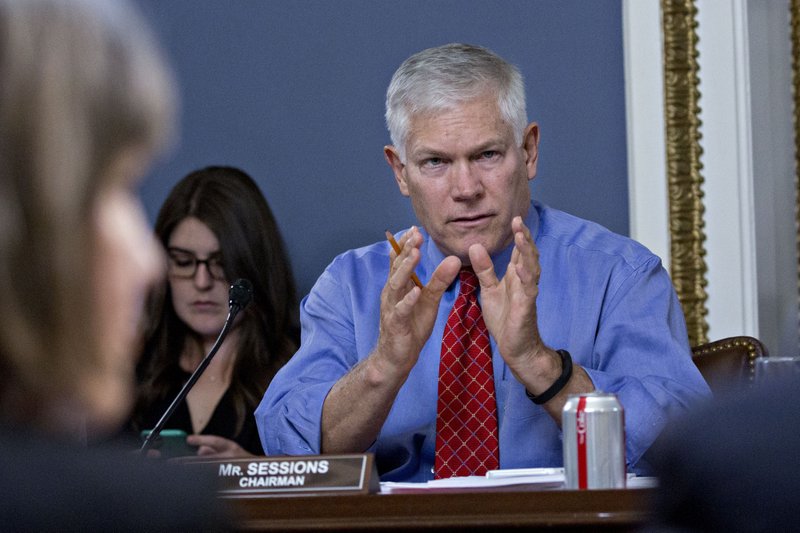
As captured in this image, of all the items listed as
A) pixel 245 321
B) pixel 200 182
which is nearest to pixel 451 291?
pixel 245 321

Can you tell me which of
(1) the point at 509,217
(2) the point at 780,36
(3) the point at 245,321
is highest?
(2) the point at 780,36

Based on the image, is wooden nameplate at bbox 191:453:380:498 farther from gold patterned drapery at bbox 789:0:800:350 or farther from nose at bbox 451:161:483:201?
gold patterned drapery at bbox 789:0:800:350

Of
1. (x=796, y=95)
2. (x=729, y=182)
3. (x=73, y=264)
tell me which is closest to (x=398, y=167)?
(x=729, y=182)

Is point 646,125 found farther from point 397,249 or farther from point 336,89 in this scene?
point 397,249

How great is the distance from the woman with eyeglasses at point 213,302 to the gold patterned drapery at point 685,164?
3.12ft

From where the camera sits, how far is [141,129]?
0.65m

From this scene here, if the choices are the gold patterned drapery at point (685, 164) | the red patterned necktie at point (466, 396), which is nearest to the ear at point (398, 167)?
the red patterned necktie at point (466, 396)

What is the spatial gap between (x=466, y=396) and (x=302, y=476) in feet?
2.51

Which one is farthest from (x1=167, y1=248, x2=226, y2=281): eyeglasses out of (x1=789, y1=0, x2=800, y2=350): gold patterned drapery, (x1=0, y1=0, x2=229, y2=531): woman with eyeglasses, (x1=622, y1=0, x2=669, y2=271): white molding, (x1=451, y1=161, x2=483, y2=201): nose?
(x1=0, y1=0, x2=229, y2=531): woman with eyeglasses

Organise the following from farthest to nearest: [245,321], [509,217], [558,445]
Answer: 1. [245,321]
2. [509,217]
3. [558,445]

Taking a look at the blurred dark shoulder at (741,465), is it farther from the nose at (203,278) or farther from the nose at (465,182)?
the nose at (203,278)

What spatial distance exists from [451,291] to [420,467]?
35 cm

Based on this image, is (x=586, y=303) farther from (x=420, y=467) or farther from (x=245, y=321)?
(x=245, y=321)

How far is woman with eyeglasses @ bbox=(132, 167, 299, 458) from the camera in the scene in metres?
2.96
